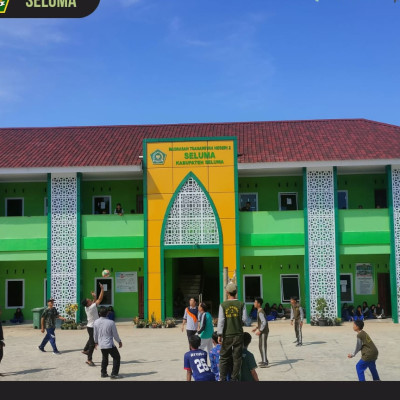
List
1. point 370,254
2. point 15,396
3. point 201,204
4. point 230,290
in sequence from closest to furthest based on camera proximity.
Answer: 1. point 15,396
2. point 230,290
3. point 201,204
4. point 370,254

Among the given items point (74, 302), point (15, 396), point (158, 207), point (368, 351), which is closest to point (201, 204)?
point (158, 207)

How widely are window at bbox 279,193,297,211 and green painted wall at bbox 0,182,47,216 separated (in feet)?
34.9

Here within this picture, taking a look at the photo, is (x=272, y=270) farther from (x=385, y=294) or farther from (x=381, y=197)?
(x=381, y=197)

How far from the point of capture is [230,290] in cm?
850

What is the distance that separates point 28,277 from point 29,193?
378 cm

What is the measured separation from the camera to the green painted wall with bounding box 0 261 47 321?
79.0ft

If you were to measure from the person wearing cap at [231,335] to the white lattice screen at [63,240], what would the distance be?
47.8ft

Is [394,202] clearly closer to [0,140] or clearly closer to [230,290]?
[230,290]

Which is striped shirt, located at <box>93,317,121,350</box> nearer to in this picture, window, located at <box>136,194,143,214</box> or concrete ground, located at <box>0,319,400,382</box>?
concrete ground, located at <box>0,319,400,382</box>

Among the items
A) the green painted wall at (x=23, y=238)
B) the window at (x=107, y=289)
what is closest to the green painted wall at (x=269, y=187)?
the window at (x=107, y=289)

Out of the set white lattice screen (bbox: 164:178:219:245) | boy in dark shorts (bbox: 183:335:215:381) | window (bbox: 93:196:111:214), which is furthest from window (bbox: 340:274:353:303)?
boy in dark shorts (bbox: 183:335:215:381)

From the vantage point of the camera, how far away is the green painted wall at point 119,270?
24016mm

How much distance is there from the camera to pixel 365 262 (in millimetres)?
23859

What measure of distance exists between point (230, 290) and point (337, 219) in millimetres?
14582
